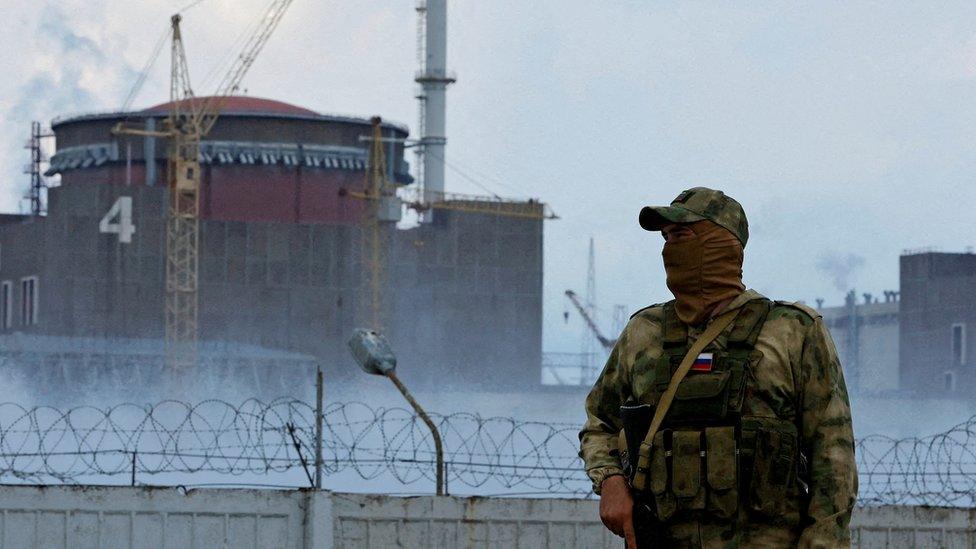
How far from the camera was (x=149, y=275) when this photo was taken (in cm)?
9031

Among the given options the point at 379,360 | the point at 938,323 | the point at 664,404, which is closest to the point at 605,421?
the point at 664,404

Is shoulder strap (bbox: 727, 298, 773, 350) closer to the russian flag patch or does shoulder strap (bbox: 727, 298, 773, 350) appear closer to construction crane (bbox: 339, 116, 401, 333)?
the russian flag patch

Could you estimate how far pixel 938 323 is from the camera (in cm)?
9800

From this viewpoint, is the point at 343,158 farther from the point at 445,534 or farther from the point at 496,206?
the point at 445,534

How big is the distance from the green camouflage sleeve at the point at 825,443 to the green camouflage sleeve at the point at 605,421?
56cm

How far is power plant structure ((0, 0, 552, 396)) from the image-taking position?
288 ft

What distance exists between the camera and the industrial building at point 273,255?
88.6 meters

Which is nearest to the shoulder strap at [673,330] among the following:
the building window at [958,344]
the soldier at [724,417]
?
the soldier at [724,417]

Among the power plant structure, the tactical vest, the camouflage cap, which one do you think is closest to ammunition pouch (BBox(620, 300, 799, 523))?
the tactical vest

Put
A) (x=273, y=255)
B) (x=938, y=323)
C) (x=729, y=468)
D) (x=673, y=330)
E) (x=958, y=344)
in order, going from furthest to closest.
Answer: (x=938, y=323), (x=958, y=344), (x=273, y=255), (x=673, y=330), (x=729, y=468)

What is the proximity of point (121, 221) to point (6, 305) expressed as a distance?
9.40 metres

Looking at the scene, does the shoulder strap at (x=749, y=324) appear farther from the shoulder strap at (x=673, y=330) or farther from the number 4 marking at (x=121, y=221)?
the number 4 marking at (x=121, y=221)

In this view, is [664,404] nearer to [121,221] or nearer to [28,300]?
[121,221]

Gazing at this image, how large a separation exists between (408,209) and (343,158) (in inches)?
266
